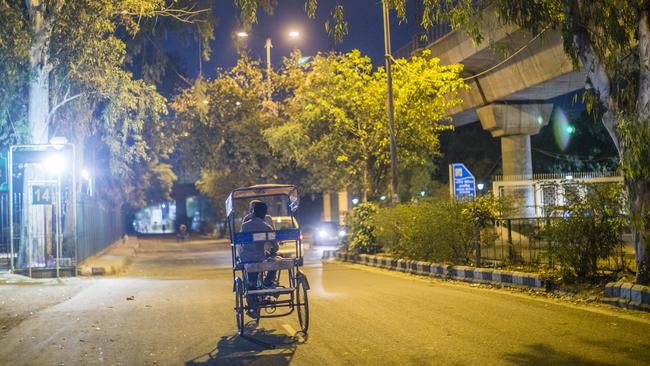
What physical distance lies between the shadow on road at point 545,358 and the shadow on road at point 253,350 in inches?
101

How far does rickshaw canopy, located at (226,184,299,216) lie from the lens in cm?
1048

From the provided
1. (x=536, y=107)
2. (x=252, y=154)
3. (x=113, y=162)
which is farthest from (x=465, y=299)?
(x=252, y=154)

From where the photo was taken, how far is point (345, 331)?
9.38 m

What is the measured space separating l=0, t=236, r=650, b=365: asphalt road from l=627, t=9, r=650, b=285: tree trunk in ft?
3.63

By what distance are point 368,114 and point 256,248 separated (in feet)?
58.7

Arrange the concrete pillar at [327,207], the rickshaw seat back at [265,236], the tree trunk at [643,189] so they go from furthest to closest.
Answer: the concrete pillar at [327,207] < the tree trunk at [643,189] < the rickshaw seat back at [265,236]

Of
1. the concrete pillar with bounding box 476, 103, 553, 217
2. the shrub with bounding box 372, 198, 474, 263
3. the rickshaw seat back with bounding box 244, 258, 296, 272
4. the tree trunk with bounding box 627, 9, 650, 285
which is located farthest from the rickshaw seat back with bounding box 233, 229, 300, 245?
the concrete pillar with bounding box 476, 103, 553, 217

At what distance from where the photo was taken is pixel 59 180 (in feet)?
63.5

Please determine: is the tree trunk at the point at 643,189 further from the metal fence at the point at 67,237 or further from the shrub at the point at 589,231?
the metal fence at the point at 67,237

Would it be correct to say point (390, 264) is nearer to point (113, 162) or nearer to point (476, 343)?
point (476, 343)

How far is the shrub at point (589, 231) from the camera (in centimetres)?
1250

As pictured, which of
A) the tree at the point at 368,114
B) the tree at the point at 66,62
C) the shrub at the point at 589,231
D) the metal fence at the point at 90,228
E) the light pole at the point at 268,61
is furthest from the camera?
the light pole at the point at 268,61

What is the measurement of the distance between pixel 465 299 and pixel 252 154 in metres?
29.4

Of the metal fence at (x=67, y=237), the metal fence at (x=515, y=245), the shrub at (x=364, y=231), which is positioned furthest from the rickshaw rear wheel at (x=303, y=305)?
the shrub at (x=364, y=231)
